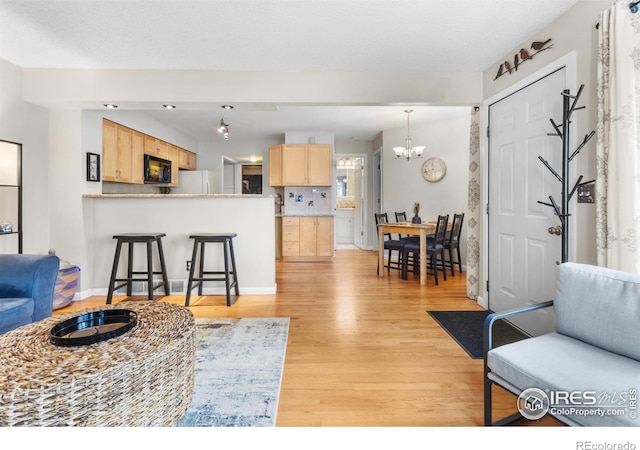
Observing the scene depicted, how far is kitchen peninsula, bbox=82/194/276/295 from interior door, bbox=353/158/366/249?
13.4ft

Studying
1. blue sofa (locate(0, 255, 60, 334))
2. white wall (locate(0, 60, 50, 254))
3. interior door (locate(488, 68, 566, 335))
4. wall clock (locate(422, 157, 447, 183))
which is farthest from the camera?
wall clock (locate(422, 157, 447, 183))

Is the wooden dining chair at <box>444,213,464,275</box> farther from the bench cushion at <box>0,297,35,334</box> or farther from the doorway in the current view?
the bench cushion at <box>0,297,35,334</box>

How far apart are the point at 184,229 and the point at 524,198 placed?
3.66m

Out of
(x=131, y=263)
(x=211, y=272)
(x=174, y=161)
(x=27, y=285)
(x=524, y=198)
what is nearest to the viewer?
(x=27, y=285)

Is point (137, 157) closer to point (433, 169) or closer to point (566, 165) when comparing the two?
point (433, 169)

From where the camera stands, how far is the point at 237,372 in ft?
6.91

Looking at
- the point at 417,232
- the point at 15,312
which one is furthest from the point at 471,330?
the point at 15,312

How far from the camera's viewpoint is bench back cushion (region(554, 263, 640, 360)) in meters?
1.40

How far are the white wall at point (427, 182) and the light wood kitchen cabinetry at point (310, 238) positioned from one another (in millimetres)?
1297

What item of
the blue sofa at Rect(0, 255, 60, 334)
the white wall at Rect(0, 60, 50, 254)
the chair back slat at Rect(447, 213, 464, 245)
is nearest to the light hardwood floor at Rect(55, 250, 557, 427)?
the chair back slat at Rect(447, 213, 464, 245)

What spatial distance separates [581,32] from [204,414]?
3.36 m

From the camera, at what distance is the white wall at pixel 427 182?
5535 mm

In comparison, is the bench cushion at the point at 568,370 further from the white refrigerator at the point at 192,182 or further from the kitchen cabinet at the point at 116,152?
the white refrigerator at the point at 192,182

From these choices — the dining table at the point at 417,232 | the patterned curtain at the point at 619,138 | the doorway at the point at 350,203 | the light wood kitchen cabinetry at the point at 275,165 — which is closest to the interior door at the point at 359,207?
the doorway at the point at 350,203
